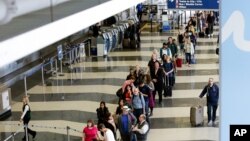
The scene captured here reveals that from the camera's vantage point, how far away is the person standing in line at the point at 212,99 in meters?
12.7

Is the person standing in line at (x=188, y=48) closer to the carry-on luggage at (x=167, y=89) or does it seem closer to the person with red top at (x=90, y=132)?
the carry-on luggage at (x=167, y=89)

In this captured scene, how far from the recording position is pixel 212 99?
12.8 m

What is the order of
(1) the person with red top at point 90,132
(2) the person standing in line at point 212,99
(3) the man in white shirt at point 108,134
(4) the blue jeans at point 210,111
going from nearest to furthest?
(3) the man in white shirt at point 108,134
(1) the person with red top at point 90,132
(2) the person standing in line at point 212,99
(4) the blue jeans at point 210,111

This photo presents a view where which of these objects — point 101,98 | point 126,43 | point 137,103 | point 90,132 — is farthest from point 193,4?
point 126,43

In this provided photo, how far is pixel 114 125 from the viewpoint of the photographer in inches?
427

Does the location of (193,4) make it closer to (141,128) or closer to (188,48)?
(188,48)

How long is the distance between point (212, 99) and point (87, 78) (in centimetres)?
724

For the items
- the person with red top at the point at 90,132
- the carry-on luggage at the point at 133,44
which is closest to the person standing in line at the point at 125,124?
the person with red top at the point at 90,132

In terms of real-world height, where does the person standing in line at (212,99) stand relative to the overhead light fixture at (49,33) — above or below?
below

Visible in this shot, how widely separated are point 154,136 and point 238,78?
8106 mm

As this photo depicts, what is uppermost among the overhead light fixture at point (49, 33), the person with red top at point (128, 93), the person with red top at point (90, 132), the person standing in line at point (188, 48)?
the overhead light fixture at point (49, 33)

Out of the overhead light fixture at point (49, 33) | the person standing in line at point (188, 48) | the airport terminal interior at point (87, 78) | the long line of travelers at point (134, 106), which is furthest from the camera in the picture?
the person standing in line at point (188, 48)

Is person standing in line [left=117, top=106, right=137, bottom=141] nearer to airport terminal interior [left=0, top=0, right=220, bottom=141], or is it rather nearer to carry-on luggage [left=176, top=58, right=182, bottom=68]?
airport terminal interior [left=0, top=0, right=220, bottom=141]

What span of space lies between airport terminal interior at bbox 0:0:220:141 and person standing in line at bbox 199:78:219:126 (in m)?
0.20
